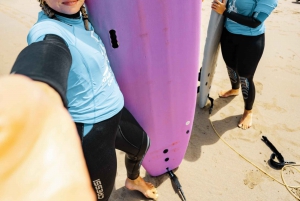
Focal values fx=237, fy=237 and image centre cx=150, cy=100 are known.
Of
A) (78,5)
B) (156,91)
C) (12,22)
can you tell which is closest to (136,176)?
(156,91)

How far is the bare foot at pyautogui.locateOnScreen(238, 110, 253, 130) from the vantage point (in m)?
2.45

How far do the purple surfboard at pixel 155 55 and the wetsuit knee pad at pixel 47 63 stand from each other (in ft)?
1.62

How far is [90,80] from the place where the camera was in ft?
3.22

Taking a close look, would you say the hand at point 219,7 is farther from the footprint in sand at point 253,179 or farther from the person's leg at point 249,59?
the footprint in sand at point 253,179

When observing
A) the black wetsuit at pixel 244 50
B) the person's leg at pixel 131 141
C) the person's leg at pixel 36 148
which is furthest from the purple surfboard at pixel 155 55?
the person's leg at pixel 36 148

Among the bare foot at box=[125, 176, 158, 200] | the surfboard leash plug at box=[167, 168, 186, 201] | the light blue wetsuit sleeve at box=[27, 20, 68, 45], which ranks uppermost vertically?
the light blue wetsuit sleeve at box=[27, 20, 68, 45]

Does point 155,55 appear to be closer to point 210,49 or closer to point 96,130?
point 96,130

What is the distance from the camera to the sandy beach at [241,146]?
1.88 m

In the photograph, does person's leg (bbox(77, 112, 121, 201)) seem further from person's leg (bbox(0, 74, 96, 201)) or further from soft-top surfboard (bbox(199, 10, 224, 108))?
soft-top surfboard (bbox(199, 10, 224, 108))

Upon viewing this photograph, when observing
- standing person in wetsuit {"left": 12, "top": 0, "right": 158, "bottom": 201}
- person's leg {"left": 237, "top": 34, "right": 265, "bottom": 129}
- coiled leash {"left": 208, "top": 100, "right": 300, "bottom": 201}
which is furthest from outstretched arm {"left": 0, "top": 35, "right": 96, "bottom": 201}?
coiled leash {"left": 208, "top": 100, "right": 300, "bottom": 201}

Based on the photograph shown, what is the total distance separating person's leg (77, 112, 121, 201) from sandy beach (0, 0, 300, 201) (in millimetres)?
734

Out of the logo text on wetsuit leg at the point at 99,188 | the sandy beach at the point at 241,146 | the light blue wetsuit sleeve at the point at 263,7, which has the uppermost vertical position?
the light blue wetsuit sleeve at the point at 263,7

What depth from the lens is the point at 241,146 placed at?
2.26 metres

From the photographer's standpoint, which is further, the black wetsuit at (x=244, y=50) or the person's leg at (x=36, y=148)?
the black wetsuit at (x=244, y=50)
